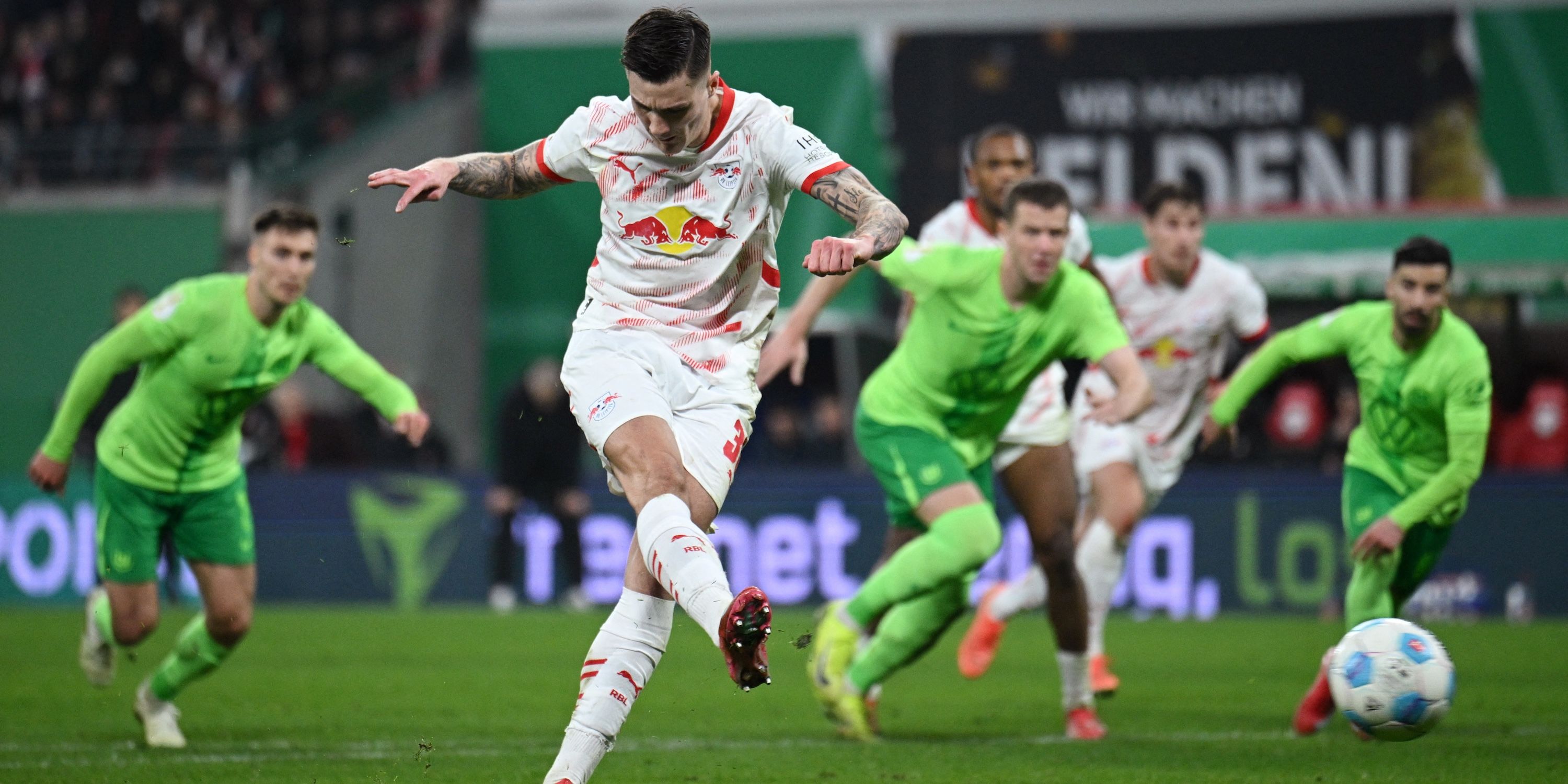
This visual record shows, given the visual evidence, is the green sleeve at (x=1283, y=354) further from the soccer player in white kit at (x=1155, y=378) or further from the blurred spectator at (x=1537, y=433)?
the blurred spectator at (x=1537, y=433)

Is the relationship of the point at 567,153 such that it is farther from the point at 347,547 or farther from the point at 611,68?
the point at 611,68

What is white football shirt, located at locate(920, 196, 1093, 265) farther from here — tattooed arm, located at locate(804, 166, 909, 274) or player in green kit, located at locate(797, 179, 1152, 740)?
tattooed arm, located at locate(804, 166, 909, 274)

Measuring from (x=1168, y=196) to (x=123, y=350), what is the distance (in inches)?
213

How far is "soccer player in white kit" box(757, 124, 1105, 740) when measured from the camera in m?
7.99

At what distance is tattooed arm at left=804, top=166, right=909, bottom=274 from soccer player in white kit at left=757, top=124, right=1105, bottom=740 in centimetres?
193

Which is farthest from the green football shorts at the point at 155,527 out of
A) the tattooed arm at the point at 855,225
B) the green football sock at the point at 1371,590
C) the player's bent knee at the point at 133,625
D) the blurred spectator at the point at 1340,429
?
the blurred spectator at the point at 1340,429

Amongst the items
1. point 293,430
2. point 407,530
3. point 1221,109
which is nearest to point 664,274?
point 407,530

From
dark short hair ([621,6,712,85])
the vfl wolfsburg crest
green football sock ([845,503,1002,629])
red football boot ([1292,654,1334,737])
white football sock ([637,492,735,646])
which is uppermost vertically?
dark short hair ([621,6,712,85])

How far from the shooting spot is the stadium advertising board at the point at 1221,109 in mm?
21328

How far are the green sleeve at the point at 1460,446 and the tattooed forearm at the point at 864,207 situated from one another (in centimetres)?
314

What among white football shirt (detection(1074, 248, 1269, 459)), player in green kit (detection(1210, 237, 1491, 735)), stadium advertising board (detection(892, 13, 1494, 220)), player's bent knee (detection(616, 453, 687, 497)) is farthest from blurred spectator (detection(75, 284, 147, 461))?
stadium advertising board (detection(892, 13, 1494, 220))

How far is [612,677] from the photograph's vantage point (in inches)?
217

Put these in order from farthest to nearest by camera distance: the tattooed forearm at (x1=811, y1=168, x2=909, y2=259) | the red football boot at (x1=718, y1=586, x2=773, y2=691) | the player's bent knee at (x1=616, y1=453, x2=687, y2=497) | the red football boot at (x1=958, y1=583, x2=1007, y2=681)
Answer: the red football boot at (x1=958, y1=583, x2=1007, y2=681) < the player's bent knee at (x1=616, y1=453, x2=687, y2=497) < the tattooed forearm at (x1=811, y1=168, x2=909, y2=259) < the red football boot at (x1=718, y1=586, x2=773, y2=691)

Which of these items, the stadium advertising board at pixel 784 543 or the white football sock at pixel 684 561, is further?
the stadium advertising board at pixel 784 543
